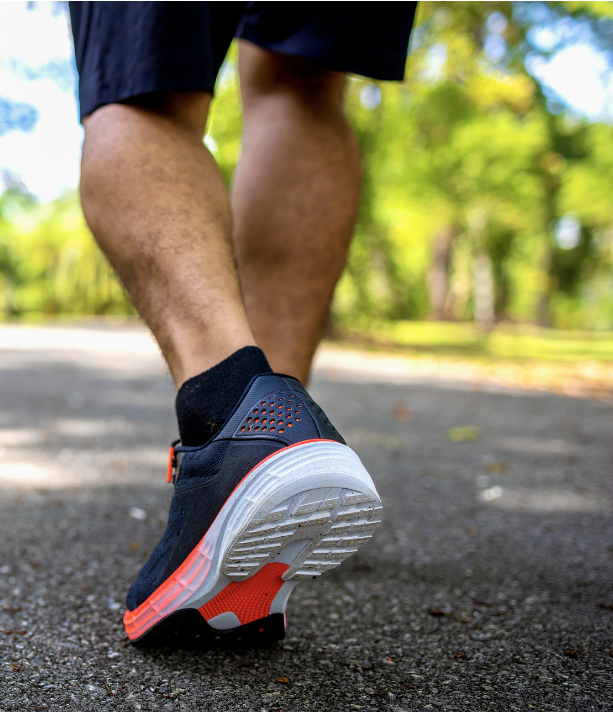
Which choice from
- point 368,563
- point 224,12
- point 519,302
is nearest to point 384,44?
point 224,12

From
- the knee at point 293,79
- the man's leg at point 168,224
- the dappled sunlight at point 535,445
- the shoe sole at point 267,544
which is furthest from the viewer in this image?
the dappled sunlight at point 535,445

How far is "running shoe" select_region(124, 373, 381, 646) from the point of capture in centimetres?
65

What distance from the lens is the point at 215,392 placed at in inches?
29.3

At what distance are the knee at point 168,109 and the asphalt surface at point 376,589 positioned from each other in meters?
0.39

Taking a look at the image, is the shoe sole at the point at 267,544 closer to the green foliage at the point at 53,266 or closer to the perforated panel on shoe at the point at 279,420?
the perforated panel on shoe at the point at 279,420

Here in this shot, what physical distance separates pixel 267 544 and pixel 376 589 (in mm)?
403

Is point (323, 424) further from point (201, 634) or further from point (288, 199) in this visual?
point (288, 199)

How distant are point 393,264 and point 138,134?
982 cm

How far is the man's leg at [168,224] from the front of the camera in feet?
2.54

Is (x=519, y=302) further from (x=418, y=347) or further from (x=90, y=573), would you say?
(x=90, y=573)

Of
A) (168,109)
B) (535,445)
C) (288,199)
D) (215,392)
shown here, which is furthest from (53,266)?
(215,392)

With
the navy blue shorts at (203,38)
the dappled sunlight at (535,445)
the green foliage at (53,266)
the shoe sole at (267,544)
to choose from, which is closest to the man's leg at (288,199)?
the navy blue shorts at (203,38)

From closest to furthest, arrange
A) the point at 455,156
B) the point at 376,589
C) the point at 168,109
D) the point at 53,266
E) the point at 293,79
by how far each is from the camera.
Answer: the point at 168,109 → the point at 376,589 → the point at 293,79 → the point at 455,156 → the point at 53,266

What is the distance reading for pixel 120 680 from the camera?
68 centimetres
